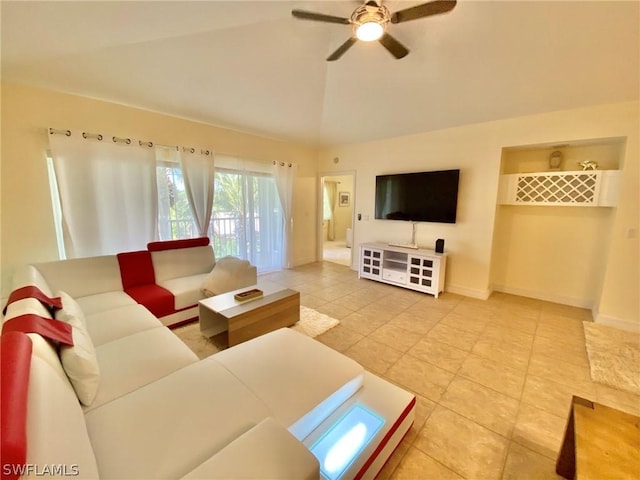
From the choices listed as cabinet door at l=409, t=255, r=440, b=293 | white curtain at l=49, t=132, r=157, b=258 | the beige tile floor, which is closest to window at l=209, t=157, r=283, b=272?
white curtain at l=49, t=132, r=157, b=258

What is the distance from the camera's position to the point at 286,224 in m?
5.05

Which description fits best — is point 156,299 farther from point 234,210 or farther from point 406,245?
point 406,245

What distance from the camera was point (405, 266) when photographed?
4133 millimetres

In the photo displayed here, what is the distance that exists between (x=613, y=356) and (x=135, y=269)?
482 cm

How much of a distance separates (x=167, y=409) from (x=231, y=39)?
8.78 feet

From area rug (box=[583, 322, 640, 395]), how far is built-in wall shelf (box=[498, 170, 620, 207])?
142 centimetres

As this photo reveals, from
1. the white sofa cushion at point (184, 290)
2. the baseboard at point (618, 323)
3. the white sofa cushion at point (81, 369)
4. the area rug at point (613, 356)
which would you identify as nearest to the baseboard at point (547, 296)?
the baseboard at point (618, 323)

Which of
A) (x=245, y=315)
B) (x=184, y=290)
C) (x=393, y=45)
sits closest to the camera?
(x=393, y=45)

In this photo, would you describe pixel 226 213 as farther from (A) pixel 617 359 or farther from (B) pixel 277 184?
(A) pixel 617 359

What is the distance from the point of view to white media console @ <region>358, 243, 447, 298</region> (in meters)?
3.72

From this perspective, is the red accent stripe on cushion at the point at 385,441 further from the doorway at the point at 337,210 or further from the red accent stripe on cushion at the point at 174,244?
the doorway at the point at 337,210

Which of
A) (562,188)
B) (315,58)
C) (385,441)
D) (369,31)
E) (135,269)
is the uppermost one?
(315,58)

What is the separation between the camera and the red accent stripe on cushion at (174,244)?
3.08m


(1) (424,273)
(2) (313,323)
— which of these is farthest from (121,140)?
(1) (424,273)
